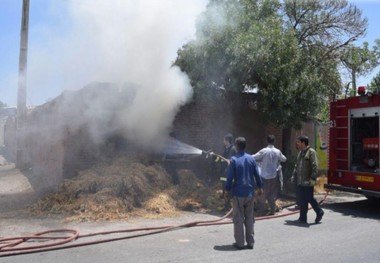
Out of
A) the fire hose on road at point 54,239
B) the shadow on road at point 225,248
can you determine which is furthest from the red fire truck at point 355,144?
the shadow on road at point 225,248

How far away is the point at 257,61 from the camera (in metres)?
10.8

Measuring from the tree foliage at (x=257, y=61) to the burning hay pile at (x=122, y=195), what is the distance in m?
2.77

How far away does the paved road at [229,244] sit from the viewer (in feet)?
19.3

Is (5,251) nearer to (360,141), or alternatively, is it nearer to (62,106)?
(62,106)

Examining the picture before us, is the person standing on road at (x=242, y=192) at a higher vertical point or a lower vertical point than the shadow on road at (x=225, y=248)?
higher

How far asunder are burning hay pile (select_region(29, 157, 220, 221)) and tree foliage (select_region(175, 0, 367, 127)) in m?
2.77

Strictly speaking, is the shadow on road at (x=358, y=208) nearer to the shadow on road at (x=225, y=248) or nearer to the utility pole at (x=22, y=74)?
the shadow on road at (x=225, y=248)

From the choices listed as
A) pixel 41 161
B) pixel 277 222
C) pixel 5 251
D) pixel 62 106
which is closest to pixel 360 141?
pixel 277 222

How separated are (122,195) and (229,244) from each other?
11.1 ft

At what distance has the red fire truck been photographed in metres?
9.82

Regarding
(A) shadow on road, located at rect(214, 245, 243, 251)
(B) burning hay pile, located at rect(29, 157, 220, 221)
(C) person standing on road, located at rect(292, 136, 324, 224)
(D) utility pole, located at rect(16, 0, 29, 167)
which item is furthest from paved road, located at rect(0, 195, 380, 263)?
(D) utility pole, located at rect(16, 0, 29, 167)

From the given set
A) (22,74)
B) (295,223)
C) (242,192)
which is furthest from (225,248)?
(22,74)

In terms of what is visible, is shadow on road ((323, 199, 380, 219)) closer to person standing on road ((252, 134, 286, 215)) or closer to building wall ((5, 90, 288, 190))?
person standing on road ((252, 134, 286, 215))

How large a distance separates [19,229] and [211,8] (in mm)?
7768
